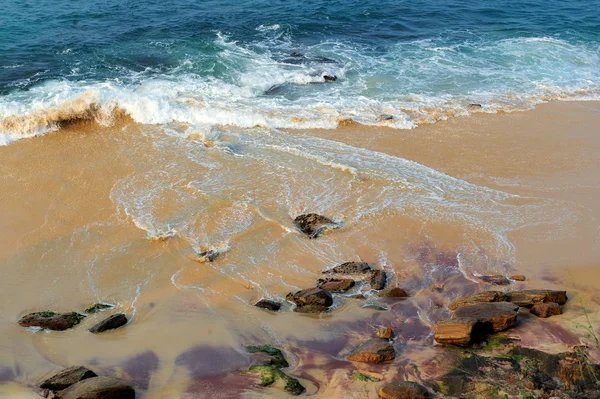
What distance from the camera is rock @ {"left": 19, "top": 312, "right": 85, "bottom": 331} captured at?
759 cm

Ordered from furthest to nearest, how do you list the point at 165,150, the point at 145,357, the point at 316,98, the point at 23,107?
the point at 316,98
the point at 23,107
the point at 165,150
the point at 145,357

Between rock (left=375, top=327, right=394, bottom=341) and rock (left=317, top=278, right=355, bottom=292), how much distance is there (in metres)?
1.13

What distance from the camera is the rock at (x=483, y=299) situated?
816 centimetres

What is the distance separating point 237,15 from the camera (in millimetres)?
23906

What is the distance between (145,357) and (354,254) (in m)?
4.05

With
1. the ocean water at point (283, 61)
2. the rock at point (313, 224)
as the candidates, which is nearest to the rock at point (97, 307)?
the rock at point (313, 224)

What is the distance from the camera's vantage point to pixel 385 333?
7570mm

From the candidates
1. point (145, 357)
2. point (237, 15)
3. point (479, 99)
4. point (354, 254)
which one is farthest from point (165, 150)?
point (237, 15)

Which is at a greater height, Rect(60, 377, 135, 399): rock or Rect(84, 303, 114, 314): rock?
Rect(60, 377, 135, 399): rock

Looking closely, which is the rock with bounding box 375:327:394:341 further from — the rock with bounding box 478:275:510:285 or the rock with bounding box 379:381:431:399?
the rock with bounding box 478:275:510:285

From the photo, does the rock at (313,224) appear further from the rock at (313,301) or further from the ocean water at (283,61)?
the ocean water at (283,61)

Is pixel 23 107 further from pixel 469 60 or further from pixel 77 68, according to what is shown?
pixel 469 60

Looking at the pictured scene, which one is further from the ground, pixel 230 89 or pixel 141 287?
pixel 230 89

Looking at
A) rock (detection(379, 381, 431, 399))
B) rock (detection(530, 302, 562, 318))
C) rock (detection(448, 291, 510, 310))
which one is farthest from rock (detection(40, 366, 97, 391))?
rock (detection(530, 302, 562, 318))
